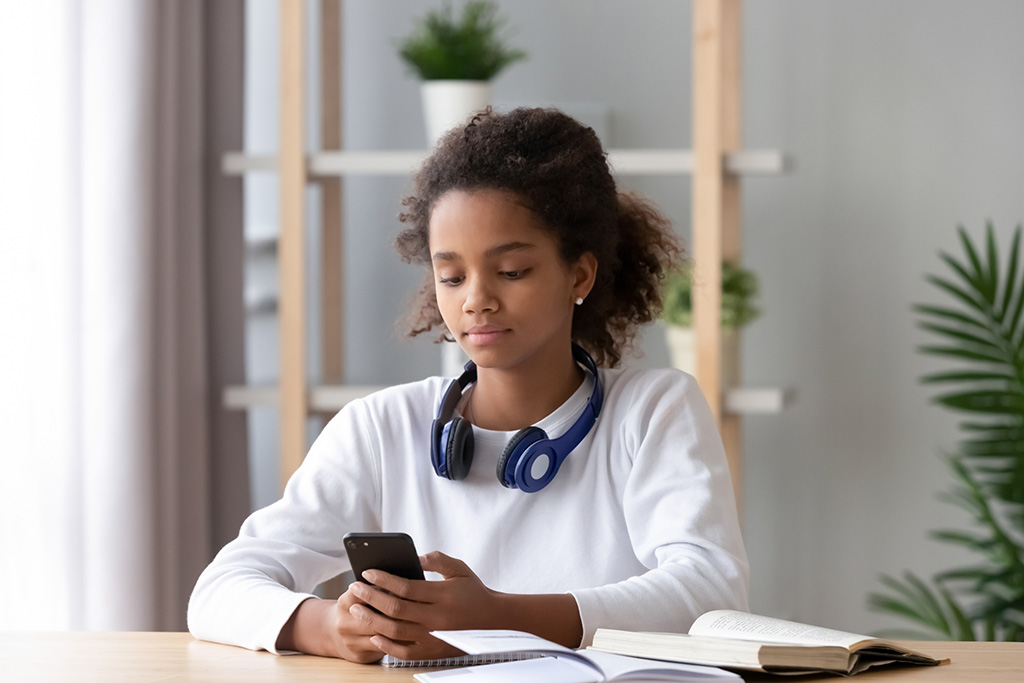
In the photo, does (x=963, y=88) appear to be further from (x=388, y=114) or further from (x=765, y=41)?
(x=388, y=114)

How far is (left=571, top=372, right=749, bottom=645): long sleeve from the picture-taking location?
1.10 meters

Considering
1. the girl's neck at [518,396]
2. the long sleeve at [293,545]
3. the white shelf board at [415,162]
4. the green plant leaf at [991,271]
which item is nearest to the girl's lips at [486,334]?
the girl's neck at [518,396]

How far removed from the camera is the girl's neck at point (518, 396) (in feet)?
4.46

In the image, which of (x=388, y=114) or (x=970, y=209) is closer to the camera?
(x=970, y=209)

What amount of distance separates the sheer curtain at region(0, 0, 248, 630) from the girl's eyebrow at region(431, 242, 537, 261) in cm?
105

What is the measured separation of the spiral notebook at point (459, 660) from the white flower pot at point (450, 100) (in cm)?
149

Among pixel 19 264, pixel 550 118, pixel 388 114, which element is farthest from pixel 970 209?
pixel 19 264

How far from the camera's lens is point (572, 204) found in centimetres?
131

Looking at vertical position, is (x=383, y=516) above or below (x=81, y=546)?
above

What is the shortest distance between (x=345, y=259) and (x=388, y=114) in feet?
1.25

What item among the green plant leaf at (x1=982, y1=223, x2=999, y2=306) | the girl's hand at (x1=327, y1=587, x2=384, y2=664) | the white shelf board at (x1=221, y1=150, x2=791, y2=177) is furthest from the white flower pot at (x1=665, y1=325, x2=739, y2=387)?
the girl's hand at (x1=327, y1=587, x2=384, y2=664)

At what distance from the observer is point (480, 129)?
1335 mm

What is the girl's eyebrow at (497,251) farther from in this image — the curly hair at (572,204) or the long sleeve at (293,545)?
the long sleeve at (293,545)

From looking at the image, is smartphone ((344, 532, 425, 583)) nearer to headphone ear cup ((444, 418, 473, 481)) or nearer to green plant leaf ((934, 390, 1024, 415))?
headphone ear cup ((444, 418, 473, 481))
